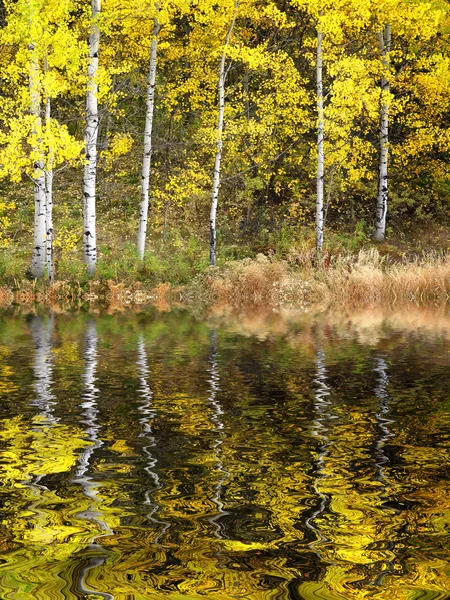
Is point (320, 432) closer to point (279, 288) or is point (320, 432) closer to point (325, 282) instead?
point (279, 288)

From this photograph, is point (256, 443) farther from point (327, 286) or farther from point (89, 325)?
point (327, 286)

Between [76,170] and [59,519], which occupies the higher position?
[76,170]

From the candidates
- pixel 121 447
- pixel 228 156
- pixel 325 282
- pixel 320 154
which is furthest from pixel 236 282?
pixel 121 447

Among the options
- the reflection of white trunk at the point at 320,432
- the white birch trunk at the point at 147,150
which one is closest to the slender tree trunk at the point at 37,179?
the white birch trunk at the point at 147,150

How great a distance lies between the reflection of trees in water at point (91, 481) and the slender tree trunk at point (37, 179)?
39.0 ft

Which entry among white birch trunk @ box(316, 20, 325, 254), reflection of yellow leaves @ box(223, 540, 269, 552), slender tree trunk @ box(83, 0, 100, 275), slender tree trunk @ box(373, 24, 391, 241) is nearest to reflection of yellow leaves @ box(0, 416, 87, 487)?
reflection of yellow leaves @ box(223, 540, 269, 552)

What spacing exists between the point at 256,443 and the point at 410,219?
25.9 metres

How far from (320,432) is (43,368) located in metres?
4.80

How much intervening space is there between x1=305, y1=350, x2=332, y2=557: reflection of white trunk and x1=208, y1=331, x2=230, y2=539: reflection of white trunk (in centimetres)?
51

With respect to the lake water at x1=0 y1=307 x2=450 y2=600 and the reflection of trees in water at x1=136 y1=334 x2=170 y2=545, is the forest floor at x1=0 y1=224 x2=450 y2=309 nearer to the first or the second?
the lake water at x1=0 y1=307 x2=450 y2=600

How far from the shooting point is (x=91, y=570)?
4.00 meters

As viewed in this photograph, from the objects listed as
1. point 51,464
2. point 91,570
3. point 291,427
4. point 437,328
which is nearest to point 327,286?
point 437,328

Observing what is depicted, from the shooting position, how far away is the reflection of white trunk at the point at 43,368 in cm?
791

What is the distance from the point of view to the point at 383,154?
2875 centimetres
